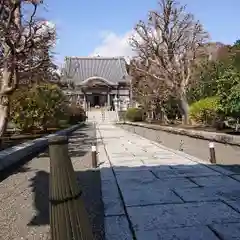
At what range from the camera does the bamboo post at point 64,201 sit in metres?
2.03

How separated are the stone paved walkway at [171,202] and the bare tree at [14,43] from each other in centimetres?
445

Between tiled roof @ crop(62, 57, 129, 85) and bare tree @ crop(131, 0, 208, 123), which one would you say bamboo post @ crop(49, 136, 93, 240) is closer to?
bare tree @ crop(131, 0, 208, 123)

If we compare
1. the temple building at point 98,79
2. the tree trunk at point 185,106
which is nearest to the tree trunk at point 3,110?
the tree trunk at point 185,106

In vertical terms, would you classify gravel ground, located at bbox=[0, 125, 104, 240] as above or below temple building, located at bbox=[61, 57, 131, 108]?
below

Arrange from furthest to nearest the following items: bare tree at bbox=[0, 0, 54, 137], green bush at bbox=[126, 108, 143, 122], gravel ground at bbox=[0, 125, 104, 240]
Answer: green bush at bbox=[126, 108, 143, 122]
bare tree at bbox=[0, 0, 54, 137]
gravel ground at bbox=[0, 125, 104, 240]

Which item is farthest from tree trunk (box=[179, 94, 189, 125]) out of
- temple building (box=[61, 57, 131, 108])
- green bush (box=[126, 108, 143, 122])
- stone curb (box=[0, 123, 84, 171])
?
temple building (box=[61, 57, 131, 108])

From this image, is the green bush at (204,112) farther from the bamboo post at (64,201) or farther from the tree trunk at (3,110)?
the bamboo post at (64,201)

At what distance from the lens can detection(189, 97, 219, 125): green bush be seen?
20.1 metres

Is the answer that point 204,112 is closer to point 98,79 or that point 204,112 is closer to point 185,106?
point 185,106

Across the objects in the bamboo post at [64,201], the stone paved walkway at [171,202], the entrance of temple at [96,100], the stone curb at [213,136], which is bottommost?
the stone paved walkway at [171,202]

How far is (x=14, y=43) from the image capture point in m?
11.7

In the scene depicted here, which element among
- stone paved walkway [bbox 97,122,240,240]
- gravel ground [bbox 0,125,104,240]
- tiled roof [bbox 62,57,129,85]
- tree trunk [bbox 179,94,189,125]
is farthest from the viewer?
tiled roof [bbox 62,57,129,85]

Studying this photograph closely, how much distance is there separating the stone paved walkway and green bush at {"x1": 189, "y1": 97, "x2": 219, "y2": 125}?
11.0 meters

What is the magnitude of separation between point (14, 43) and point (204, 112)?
508 inches
